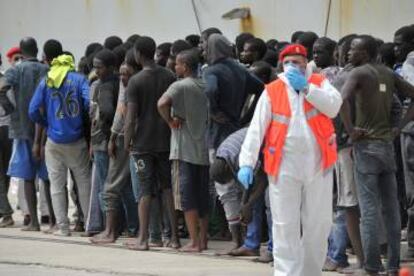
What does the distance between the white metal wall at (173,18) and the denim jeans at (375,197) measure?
4.66 meters

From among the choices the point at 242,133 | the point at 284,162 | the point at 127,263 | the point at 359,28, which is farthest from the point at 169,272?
the point at 359,28

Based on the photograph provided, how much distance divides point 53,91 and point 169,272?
295 cm

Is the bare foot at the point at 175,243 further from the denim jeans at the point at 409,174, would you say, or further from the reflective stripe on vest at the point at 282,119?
the reflective stripe on vest at the point at 282,119

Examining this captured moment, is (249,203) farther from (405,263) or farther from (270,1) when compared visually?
(270,1)

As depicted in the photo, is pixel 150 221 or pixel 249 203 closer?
pixel 249 203

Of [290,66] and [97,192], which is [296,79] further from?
[97,192]

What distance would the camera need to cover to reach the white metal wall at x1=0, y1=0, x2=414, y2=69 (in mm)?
14539

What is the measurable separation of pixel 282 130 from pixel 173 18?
829cm

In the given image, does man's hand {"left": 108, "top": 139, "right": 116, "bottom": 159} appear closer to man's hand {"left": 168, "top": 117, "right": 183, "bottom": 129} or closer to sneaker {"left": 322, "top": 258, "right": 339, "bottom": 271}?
man's hand {"left": 168, "top": 117, "right": 183, "bottom": 129}

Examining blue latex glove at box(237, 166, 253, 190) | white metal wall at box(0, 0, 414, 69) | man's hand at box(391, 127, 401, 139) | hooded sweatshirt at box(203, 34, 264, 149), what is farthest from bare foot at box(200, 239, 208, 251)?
white metal wall at box(0, 0, 414, 69)

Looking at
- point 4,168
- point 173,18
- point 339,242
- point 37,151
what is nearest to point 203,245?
point 339,242

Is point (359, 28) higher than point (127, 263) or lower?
higher

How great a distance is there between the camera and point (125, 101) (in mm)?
11641

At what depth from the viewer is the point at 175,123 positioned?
1126 centimetres
